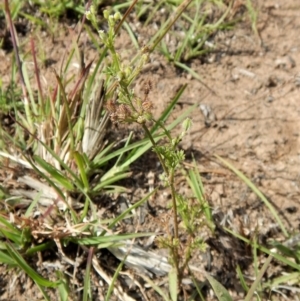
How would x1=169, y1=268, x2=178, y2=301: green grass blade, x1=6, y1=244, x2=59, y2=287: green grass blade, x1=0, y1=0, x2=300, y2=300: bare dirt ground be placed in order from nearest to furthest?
1. x1=6, y1=244, x2=59, y2=287: green grass blade
2. x1=169, y1=268, x2=178, y2=301: green grass blade
3. x1=0, y1=0, x2=300, y2=300: bare dirt ground

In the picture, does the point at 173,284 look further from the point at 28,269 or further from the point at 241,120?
the point at 241,120

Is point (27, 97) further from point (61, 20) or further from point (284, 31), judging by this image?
point (284, 31)

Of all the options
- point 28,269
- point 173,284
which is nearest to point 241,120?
point 173,284

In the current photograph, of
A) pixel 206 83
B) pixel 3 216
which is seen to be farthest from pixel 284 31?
pixel 3 216

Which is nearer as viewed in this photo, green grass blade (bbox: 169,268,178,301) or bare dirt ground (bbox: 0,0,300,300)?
green grass blade (bbox: 169,268,178,301)

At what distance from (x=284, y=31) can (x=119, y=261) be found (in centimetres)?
155

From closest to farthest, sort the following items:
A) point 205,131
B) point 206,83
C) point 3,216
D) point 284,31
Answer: point 3,216, point 205,131, point 206,83, point 284,31

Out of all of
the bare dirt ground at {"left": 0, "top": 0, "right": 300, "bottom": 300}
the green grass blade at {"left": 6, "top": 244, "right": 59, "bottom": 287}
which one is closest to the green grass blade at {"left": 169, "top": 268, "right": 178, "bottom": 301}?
the bare dirt ground at {"left": 0, "top": 0, "right": 300, "bottom": 300}

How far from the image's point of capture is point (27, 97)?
2248 millimetres

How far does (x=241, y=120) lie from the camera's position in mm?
2410

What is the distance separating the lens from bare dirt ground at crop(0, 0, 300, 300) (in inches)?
84.0

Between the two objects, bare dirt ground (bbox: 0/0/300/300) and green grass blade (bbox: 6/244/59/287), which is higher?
bare dirt ground (bbox: 0/0/300/300)

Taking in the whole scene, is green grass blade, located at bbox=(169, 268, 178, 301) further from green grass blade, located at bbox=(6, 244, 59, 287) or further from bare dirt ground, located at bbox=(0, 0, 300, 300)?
green grass blade, located at bbox=(6, 244, 59, 287)

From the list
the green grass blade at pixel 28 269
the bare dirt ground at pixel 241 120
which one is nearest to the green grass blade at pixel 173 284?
the bare dirt ground at pixel 241 120
